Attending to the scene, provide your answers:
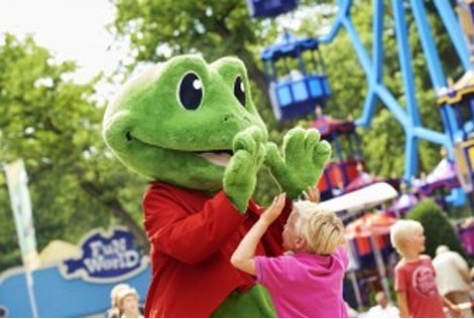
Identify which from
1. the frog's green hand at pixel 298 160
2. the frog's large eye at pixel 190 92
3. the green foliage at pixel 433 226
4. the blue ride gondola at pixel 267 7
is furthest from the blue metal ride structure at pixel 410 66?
the frog's large eye at pixel 190 92

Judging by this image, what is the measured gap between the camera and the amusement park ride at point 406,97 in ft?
47.6

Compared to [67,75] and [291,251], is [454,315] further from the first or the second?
[67,75]

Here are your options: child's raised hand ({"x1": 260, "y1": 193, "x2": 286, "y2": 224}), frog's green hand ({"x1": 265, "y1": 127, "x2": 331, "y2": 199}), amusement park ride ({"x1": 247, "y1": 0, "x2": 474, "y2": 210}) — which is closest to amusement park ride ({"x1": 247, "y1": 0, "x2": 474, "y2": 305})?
amusement park ride ({"x1": 247, "y1": 0, "x2": 474, "y2": 210})

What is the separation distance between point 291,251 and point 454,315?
4.13 meters

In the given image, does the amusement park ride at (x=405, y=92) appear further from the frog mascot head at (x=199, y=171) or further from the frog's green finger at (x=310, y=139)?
the frog mascot head at (x=199, y=171)

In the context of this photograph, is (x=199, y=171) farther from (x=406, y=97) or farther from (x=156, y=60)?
(x=156, y=60)

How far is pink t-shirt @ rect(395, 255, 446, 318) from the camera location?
6.94m

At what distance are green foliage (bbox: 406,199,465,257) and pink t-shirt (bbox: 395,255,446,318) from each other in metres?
9.55

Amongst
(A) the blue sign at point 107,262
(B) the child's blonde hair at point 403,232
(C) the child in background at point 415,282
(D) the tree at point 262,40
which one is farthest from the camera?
(D) the tree at point 262,40

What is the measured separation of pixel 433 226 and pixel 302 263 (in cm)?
1273

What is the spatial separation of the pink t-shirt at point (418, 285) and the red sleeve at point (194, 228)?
3035 millimetres

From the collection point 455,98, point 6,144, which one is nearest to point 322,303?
point 455,98

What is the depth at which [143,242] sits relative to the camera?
93.7ft

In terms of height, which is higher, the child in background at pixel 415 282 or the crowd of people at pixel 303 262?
the crowd of people at pixel 303 262
